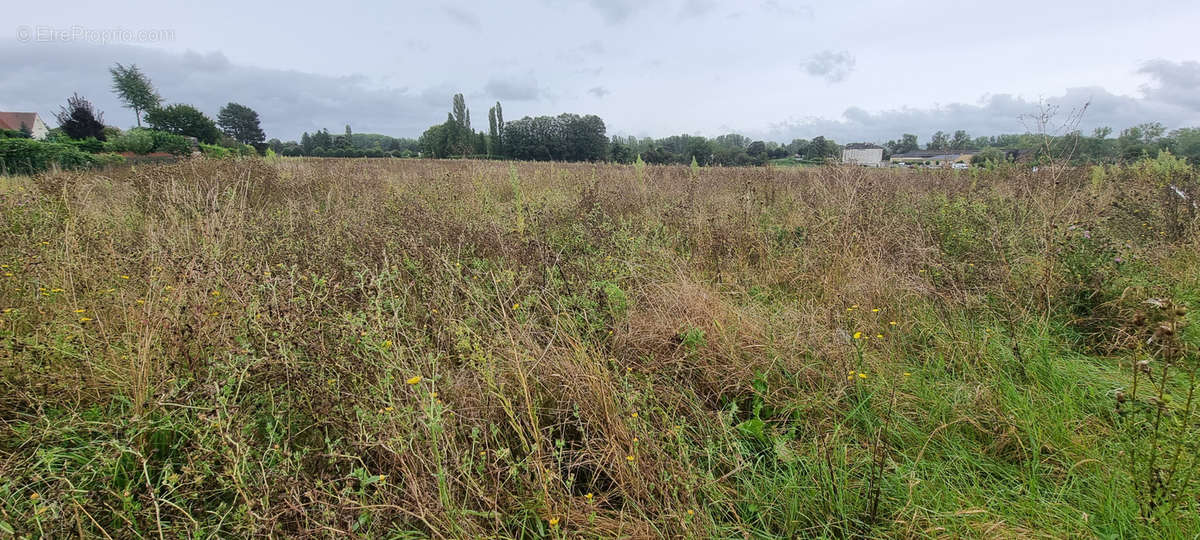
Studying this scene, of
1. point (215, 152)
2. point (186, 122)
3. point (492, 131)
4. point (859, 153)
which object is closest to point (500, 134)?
point (492, 131)

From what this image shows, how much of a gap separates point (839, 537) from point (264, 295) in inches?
105

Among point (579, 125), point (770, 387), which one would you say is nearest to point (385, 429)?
point (770, 387)

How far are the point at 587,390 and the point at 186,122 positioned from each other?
52.7 m

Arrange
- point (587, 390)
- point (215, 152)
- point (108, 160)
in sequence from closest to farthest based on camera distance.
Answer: point (587, 390)
point (108, 160)
point (215, 152)

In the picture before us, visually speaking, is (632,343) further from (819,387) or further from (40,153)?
(40,153)

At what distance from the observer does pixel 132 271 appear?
8.76 feet

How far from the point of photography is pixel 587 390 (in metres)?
1.96

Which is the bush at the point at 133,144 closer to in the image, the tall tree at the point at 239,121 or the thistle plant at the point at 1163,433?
the thistle plant at the point at 1163,433

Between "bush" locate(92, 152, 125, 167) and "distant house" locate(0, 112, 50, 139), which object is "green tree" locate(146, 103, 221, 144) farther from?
"bush" locate(92, 152, 125, 167)

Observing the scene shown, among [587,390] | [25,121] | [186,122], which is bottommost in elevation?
[587,390]

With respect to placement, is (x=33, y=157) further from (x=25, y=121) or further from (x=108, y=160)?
(x=25, y=121)

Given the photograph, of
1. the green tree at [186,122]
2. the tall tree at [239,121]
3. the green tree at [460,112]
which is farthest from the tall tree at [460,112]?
the tall tree at [239,121]

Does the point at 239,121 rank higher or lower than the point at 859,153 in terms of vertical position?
higher

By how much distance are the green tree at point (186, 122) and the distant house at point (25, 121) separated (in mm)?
16946
